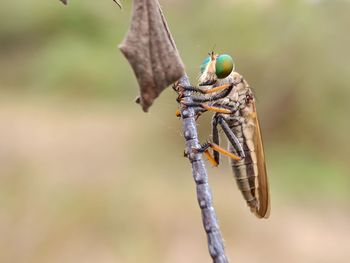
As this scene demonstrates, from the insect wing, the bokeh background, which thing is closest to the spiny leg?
Result: the insect wing

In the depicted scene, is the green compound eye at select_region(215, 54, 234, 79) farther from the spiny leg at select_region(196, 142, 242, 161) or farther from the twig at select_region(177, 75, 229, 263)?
the twig at select_region(177, 75, 229, 263)

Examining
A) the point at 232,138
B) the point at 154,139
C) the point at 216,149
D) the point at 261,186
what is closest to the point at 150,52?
the point at 216,149

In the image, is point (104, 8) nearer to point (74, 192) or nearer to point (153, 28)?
point (74, 192)

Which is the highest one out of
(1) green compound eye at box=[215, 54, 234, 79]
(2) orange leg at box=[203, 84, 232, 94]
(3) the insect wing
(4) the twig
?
(1) green compound eye at box=[215, 54, 234, 79]

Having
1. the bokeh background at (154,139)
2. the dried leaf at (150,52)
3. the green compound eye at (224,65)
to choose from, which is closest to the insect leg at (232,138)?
the green compound eye at (224,65)

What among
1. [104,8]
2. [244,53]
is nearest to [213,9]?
[244,53]

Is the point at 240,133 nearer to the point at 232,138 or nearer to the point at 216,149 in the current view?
the point at 232,138

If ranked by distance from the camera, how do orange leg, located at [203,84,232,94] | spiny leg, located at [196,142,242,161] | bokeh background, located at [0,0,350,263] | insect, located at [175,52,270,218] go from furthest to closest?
bokeh background, located at [0,0,350,263] → insect, located at [175,52,270,218] → orange leg, located at [203,84,232,94] → spiny leg, located at [196,142,242,161]
